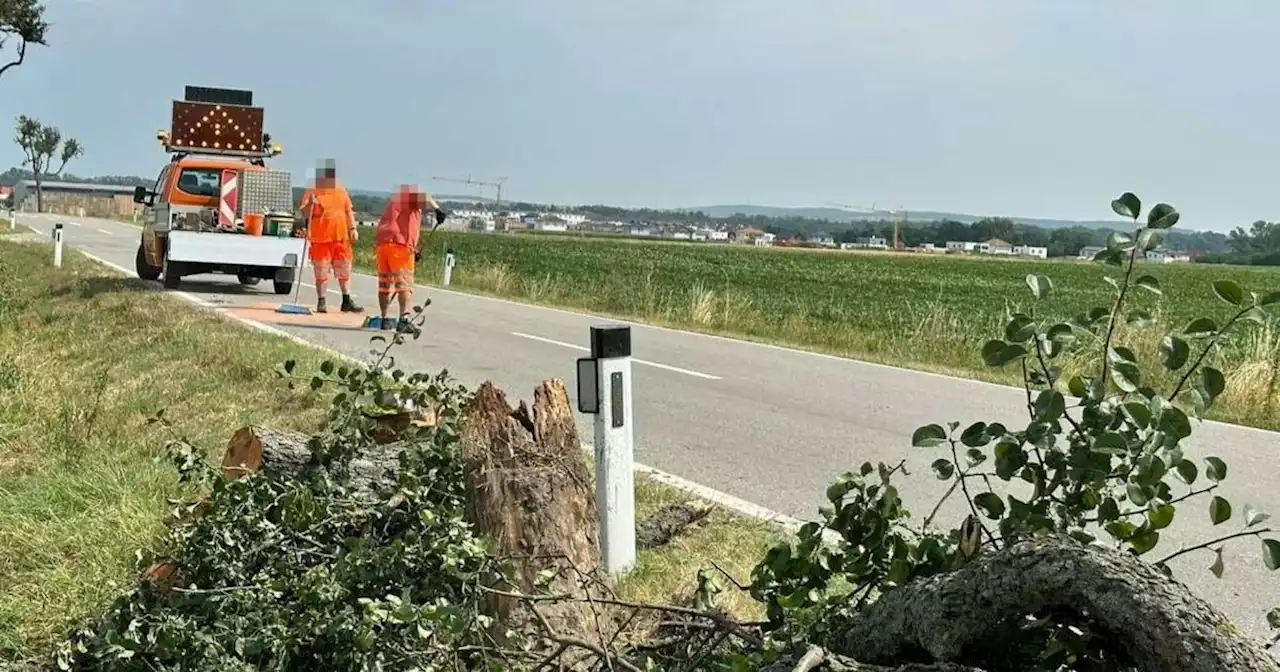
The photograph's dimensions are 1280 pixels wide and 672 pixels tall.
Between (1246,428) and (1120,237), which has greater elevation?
(1120,237)

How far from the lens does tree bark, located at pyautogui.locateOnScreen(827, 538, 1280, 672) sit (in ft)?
6.57

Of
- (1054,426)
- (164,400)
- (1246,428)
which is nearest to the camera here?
(1054,426)

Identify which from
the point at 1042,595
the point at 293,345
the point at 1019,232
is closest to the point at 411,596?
the point at 1042,595

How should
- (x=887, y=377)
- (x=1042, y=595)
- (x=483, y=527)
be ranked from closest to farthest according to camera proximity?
(x=1042, y=595) < (x=483, y=527) < (x=887, y=377)

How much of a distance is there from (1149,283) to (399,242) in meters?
11.0

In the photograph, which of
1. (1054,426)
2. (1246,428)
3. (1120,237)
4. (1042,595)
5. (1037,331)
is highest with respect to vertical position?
(1120,237)

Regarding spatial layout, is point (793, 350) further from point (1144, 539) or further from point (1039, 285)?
point (1144, 539)

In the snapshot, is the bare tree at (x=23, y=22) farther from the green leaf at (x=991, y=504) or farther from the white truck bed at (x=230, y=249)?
the green leaf at (x=991, y=504)

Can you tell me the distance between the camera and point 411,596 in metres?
3.20

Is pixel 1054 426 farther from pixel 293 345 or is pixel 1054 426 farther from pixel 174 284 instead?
pixel 174 284

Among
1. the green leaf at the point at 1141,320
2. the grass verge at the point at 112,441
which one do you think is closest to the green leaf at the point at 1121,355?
the green leaf at the point at 1141,320

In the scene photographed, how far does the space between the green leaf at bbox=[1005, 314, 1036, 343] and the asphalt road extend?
107 inches

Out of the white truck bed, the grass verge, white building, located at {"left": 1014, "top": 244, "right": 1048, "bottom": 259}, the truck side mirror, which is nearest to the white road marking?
the grass verge

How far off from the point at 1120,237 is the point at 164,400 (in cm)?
695
